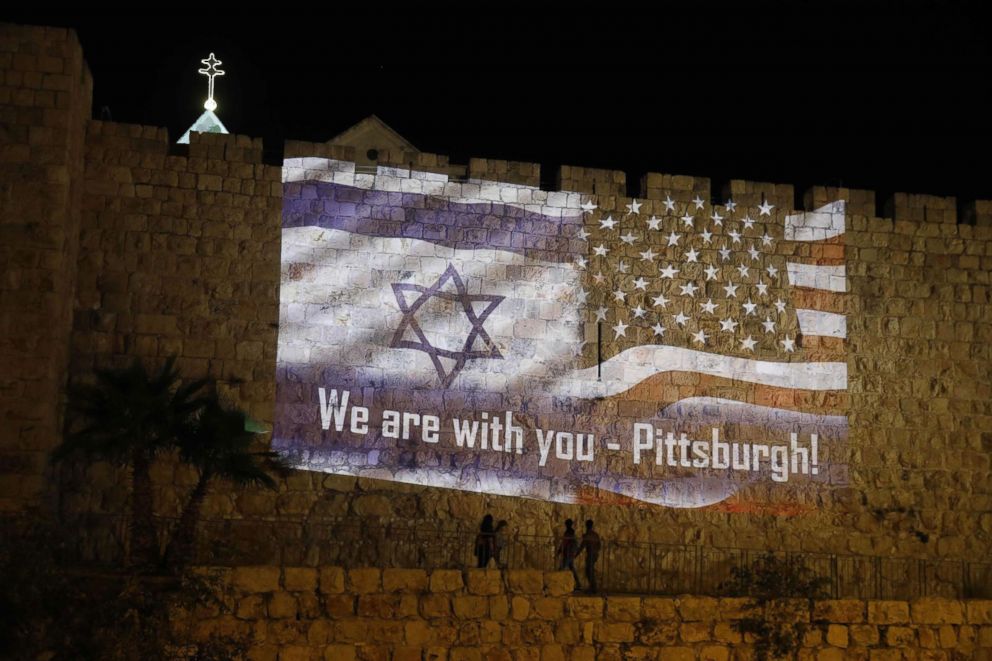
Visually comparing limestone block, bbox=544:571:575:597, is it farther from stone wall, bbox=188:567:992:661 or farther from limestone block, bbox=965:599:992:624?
limestone block, bbox=965:599:992:624

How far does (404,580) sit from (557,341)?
5.27 metres

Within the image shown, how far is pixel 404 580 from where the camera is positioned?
43.9 feet

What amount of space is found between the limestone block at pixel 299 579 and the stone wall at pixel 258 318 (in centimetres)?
300

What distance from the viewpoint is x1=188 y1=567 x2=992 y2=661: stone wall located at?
1303 centimetres

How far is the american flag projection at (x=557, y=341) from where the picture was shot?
17.1 m

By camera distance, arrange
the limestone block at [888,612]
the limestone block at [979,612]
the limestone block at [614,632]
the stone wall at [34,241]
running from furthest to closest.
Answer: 1. the stone wall at [34,241]
2. the limestone block at [979,612]
3. the limestone block at [888,612]
4. the limestone block at [614,632]

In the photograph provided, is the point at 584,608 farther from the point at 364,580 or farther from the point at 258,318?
the point at 258,318

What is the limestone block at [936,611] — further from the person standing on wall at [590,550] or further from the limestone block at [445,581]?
the limestone block at [445,581]

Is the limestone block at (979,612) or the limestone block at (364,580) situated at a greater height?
the limestone block at (364,580)

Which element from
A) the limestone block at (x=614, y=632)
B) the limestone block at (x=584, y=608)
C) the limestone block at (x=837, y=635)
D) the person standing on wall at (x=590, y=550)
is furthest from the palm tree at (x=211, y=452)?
the limestone block at (x=837, y=635)

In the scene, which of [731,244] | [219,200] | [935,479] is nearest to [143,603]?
[219,200]

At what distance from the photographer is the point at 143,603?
12078 mm

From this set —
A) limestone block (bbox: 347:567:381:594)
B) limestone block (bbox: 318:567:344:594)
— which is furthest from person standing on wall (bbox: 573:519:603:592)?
limestone block (bbox: 318:567:344:594)

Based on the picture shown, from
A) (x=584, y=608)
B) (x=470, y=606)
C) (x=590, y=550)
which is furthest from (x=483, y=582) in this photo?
(x=590, y=550)
